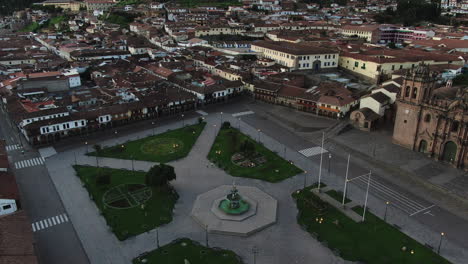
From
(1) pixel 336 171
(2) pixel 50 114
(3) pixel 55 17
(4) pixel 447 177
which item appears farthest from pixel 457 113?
(3) pixel 55 17

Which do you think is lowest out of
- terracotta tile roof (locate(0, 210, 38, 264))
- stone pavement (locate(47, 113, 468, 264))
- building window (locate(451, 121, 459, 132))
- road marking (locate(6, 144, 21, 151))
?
stone pavement (locate(47, 113, 468, 264))

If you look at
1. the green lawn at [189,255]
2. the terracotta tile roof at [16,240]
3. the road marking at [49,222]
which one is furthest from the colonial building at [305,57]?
the terracotta tile roof at [16,240]

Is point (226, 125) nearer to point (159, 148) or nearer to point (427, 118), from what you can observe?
point (159, 148)

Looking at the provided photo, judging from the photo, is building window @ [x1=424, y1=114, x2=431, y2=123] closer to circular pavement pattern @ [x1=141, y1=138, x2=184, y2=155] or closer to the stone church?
the stone church

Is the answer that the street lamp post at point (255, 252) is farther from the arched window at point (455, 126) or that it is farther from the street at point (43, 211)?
the arched window at point (455, 126)

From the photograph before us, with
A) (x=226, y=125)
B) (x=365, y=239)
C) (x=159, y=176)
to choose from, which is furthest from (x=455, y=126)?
(x=159, y=176)

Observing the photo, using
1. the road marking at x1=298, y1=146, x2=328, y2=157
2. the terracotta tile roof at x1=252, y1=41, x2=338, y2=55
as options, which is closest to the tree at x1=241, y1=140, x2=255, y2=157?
the road marking at x1=298, y1=146, x2=328, y2=157

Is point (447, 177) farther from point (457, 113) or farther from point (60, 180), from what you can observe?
point (60, 180)
